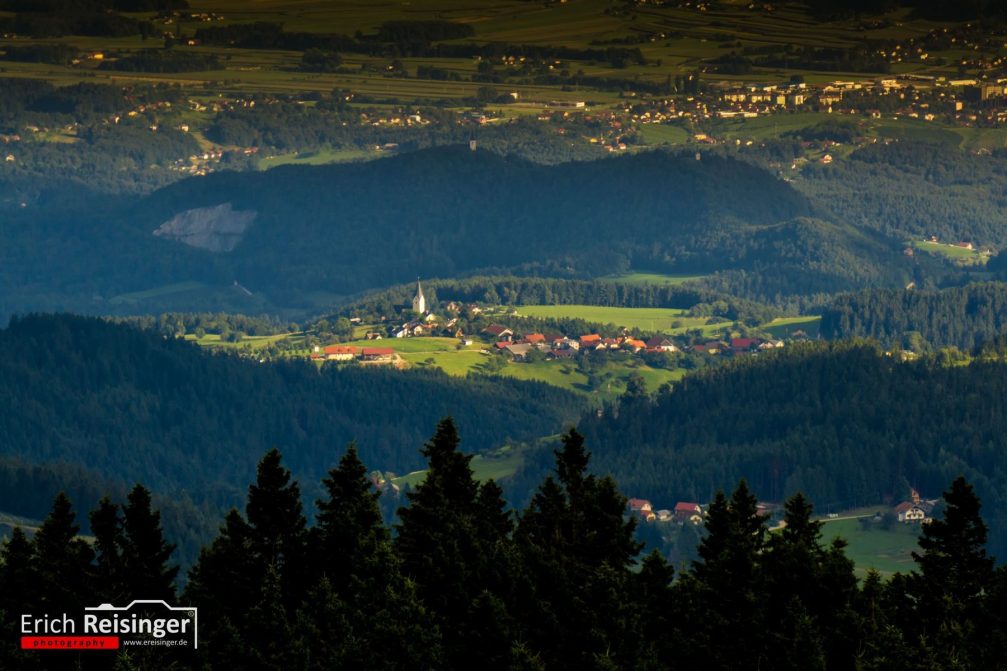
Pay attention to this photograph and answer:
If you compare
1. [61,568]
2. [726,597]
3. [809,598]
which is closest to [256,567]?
[61,568]

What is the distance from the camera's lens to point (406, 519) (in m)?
76.2

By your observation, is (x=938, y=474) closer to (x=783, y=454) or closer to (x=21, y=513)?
(x=783, y=454)

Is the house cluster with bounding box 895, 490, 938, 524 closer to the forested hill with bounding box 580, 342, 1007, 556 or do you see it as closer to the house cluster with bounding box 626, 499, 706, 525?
the forested hill with bounding box 580, 342, 1007, 556

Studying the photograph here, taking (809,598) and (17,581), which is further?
(809,598)

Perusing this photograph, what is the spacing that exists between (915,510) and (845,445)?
2342 centimetres

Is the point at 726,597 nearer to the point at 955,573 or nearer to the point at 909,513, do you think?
the point at 955,573

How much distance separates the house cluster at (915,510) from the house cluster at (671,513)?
10846mm

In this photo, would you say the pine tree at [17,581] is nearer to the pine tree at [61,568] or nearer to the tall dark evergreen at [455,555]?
the pine tree at [61,568]

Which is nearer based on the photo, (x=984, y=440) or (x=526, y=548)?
(x=526, y=548)

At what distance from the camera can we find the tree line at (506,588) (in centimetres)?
6850

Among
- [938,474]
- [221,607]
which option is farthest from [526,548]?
[938,474]

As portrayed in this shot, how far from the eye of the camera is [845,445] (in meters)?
184

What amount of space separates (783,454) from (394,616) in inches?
4642

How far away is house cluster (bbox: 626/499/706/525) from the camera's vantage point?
16650 centimetres
